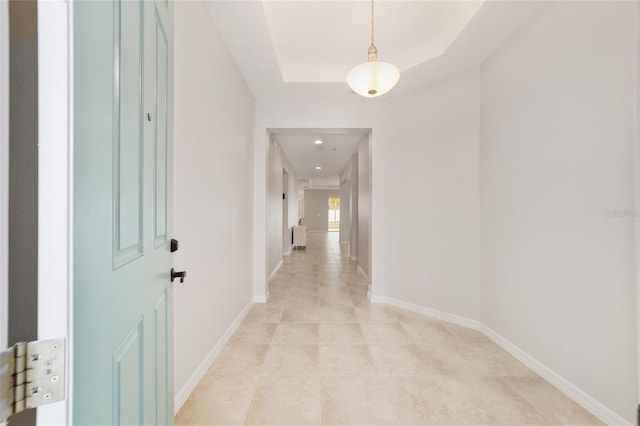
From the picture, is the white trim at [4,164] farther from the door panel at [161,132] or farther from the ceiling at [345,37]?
the ceiling at [345,37]

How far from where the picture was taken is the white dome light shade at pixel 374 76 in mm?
1842

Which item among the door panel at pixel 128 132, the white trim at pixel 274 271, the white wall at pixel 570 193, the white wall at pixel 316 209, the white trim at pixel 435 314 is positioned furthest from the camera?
the white wall at pixel 316 209

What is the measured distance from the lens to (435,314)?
9.53 feet

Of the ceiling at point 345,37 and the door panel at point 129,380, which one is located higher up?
the ceiling at point 345,37

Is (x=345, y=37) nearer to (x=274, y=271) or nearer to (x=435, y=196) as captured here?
(x=435, y=196)

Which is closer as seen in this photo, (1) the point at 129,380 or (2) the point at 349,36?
(1) the point at 129,380

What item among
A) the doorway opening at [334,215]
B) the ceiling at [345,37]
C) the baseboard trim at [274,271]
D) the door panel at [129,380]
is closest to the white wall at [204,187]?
the ceiling at [345,37]

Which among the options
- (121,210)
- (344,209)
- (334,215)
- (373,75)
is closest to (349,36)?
(373,75)

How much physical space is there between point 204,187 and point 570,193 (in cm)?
253

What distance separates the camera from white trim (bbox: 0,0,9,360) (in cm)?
39

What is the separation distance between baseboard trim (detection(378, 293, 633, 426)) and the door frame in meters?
2.52

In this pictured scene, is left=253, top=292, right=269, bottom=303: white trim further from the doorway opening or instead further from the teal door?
the doorway opening

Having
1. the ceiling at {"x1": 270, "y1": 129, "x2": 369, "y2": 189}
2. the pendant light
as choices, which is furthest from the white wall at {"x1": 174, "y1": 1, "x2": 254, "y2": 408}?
the ceiling at {"x1": 270, "y1": 129, "x2": 369, "y2": 189}

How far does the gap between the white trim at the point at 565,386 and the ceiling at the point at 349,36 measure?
2647 millimetres
